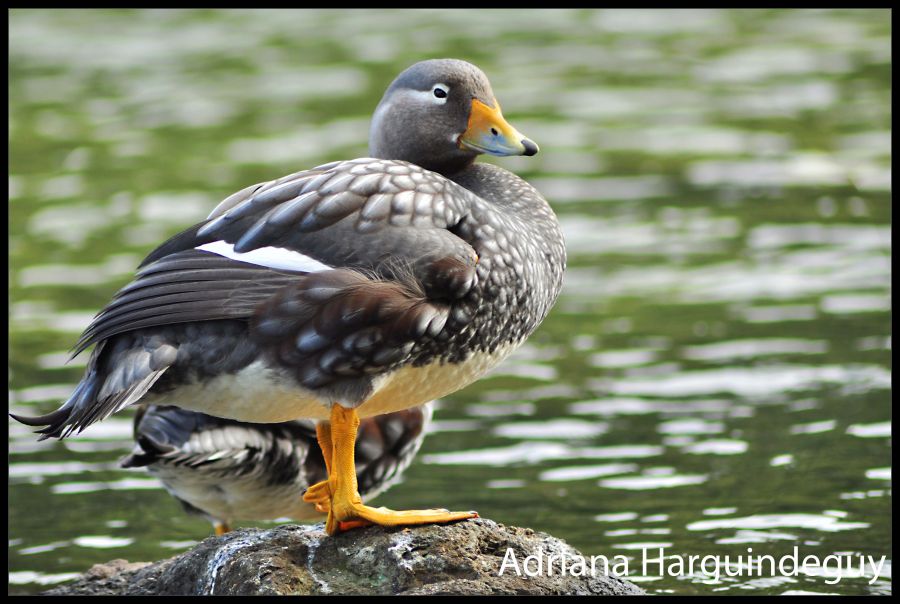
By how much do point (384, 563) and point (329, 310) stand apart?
902mm

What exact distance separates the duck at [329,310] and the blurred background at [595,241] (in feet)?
6.27

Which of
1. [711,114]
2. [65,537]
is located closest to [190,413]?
[65,537]

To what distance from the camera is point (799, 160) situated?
565 inches

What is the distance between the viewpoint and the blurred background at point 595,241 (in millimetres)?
7746

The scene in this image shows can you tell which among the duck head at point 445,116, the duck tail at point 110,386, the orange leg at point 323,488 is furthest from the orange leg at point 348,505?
the duck head at point 445,116

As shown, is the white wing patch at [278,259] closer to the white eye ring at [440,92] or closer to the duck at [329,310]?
the duck at [329,310]

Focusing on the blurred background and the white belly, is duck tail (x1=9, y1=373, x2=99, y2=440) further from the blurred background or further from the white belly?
the blurred background

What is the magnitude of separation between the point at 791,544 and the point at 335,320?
3.07 m

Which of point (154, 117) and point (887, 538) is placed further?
point (154, 117)

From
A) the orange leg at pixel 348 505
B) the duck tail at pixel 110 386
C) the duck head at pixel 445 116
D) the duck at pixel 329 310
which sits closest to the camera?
the duck tail at pixel 110 386

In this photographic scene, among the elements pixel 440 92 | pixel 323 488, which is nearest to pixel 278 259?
pixel 323 488

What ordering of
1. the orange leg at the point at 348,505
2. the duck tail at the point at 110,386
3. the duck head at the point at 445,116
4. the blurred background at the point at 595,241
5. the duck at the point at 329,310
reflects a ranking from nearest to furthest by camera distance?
the duck tail at the point at 110,386, the duck at the point at 329,310, the orange leg at the point at 348,505, the duck head at the point at 445,116, the blurred background at the point at 595,241

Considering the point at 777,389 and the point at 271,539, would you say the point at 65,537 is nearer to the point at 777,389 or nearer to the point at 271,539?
the point at 271,539

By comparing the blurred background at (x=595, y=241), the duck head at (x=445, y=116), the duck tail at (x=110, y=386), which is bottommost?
the blurred background at (x=595, y=241)
